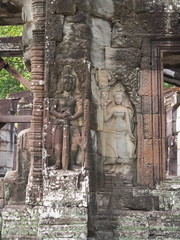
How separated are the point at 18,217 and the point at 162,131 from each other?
9.30 feet

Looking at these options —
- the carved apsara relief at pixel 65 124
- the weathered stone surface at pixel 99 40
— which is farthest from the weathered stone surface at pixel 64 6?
the carved apsara relief at pixel 65 124

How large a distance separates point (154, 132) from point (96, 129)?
1043mm

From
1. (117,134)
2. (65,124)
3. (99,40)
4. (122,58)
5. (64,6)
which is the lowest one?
(117,134)

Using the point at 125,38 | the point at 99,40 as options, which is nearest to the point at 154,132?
the point at 125,38

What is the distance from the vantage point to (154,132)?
6.69 m

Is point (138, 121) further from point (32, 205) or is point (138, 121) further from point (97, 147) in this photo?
point (32, 205)

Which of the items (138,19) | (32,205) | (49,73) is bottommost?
(32,205)

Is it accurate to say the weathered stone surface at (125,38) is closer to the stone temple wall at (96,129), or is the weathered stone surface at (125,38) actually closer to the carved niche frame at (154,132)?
the stone temple wall at (96,129)

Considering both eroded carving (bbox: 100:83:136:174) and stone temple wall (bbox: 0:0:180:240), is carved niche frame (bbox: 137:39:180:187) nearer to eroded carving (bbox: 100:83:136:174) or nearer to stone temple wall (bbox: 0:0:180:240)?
stone temple wall (bbox: 0:0:180:240)

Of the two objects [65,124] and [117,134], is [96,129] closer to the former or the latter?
[117,134]

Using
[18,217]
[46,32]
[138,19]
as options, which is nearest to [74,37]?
[46,32]

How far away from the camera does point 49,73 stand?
20.3 feet

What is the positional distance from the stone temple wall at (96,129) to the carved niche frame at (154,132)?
0.02 m

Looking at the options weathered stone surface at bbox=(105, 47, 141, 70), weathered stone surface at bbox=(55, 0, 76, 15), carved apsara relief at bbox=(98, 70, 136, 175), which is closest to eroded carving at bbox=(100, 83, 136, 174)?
carved apsara relief at bbox=(98, 70, 136, 175)
